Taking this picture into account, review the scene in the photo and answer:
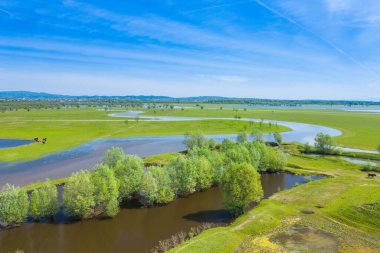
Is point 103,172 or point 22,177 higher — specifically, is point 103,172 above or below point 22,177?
above

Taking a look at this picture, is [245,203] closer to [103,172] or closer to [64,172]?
[103,172]

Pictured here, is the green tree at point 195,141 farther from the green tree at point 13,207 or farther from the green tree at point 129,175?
the green tree at point 13,207

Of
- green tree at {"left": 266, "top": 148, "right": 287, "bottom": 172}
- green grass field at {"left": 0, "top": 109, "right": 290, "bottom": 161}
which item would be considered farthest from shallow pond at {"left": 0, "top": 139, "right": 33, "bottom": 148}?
green tree at {"left": 266, "top": 148, "right": 287, "bottom": 172}

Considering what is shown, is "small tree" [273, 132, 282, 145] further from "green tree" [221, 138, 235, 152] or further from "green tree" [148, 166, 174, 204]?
"green tree" [148, 166, 174, 204]

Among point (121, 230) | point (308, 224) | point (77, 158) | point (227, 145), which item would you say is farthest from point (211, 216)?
point (77, 158)

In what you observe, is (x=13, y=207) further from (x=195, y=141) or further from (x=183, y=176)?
(x=195, y=141)

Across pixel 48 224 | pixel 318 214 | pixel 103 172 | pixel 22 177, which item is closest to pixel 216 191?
pixel 318 214
